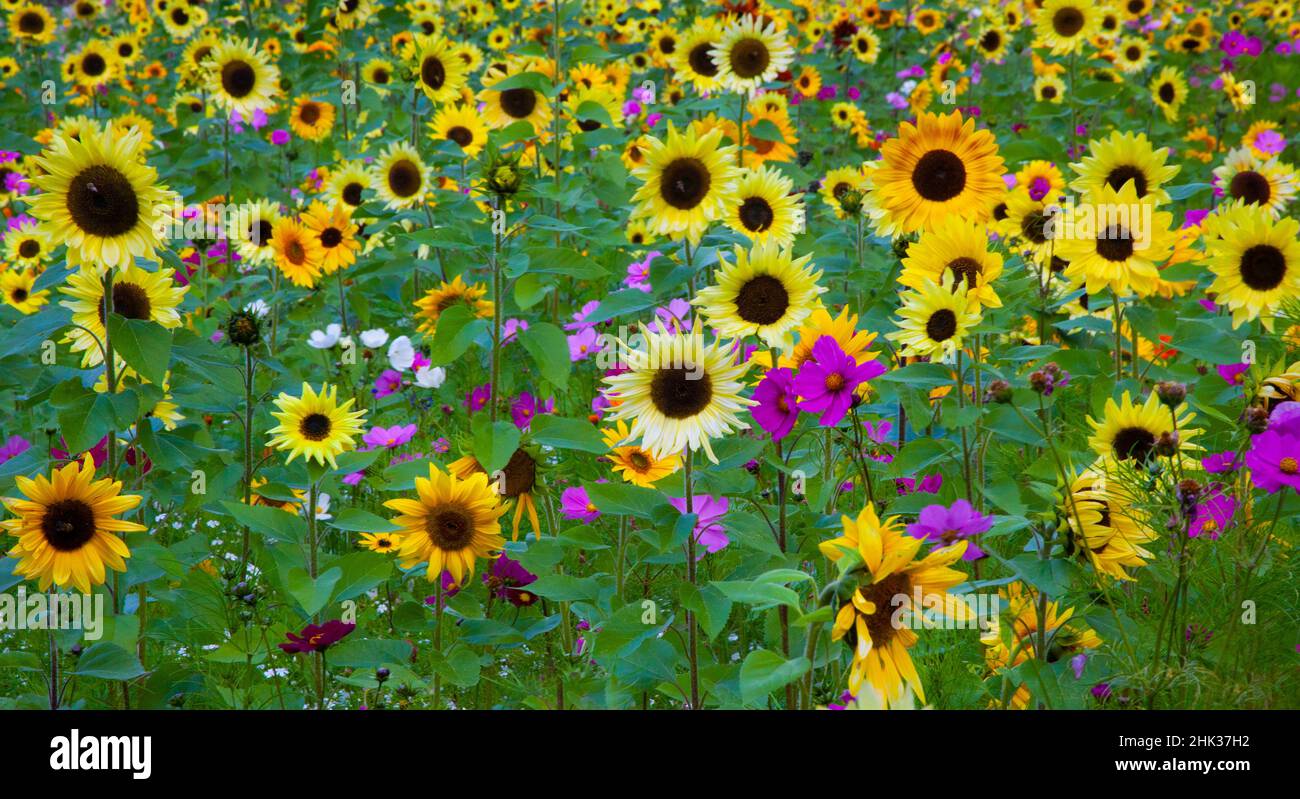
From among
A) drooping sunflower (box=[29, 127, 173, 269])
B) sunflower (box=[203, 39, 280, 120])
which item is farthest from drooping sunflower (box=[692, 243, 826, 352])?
sunflower (box=[203, 39, 280, 120])

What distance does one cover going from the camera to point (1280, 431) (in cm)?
196

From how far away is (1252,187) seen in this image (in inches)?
152

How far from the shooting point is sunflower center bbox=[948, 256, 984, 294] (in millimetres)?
2650

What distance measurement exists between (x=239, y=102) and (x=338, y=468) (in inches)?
118

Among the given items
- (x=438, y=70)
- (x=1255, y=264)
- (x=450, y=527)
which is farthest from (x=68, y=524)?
(x=438, y=70)

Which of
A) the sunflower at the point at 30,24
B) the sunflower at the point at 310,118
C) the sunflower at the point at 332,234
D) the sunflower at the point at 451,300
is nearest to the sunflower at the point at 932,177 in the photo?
the sunflower at the point at 451,300

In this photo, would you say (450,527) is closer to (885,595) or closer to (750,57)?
(885,595)

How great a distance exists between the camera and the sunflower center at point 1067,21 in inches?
201

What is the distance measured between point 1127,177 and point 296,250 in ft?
9.89

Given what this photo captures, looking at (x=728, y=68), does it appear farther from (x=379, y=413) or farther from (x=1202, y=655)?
(x=1202, y=655)
